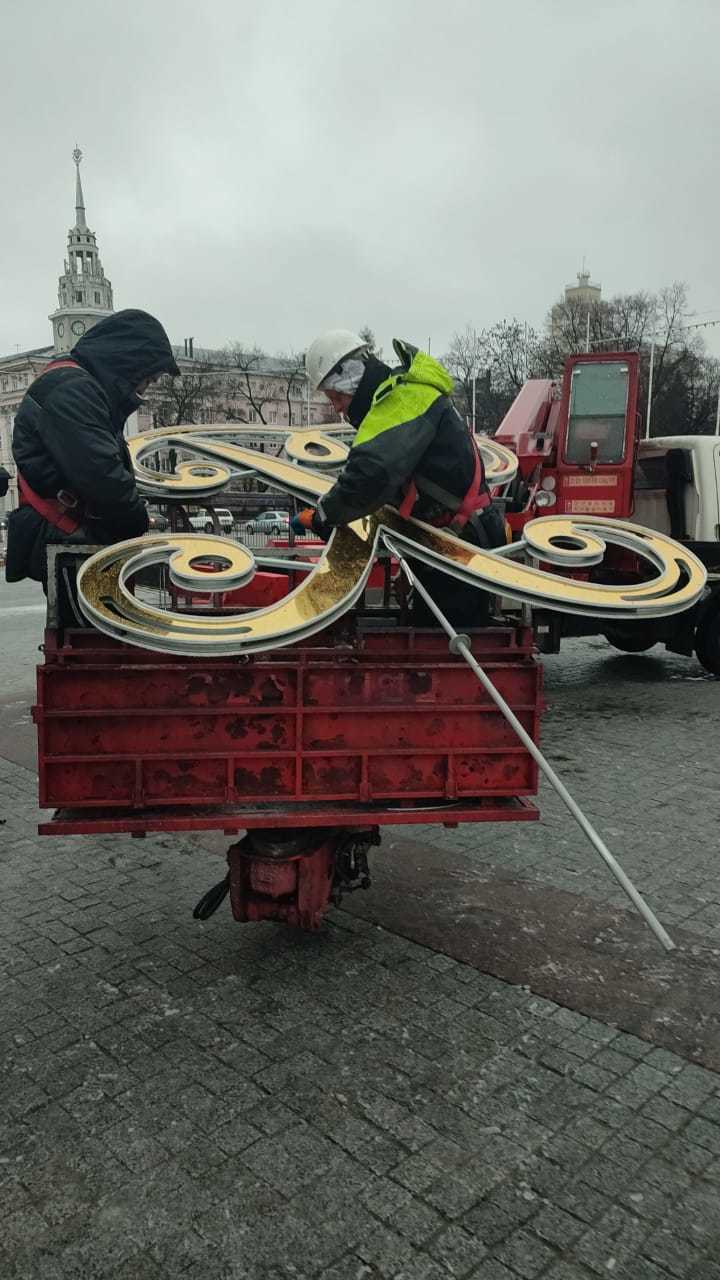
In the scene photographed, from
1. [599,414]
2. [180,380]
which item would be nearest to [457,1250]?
[599,414]

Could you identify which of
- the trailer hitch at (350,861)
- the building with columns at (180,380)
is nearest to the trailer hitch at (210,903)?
the trailer hitch at (350,861)

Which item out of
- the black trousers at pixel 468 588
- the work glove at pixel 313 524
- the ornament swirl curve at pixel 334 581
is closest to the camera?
the ornament swirl curve at pixel 334 581

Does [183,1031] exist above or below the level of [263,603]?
below

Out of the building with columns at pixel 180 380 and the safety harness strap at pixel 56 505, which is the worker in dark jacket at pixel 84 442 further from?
the building with columns at pixel 180 380

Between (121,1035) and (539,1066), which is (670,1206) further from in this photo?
(121,1035)

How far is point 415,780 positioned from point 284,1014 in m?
1.09

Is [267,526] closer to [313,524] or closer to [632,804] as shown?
[632,804]

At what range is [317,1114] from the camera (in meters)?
3.03

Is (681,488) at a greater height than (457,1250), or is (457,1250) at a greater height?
(681,488)

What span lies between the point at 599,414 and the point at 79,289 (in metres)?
72.7

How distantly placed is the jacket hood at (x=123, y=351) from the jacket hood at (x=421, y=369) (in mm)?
1081

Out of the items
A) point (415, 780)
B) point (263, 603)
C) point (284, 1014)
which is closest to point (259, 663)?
point (415, 780)

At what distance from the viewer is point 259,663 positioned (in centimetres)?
338

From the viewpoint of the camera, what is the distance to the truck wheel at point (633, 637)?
1026cm
